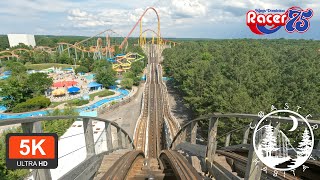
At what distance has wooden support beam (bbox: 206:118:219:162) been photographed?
4047 mm

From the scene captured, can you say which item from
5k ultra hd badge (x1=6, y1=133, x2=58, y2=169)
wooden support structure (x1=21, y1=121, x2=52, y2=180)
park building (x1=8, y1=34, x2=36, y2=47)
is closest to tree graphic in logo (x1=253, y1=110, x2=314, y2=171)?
5k ultra hd badge (x1=6, y1=133, x2=58, y2=169)

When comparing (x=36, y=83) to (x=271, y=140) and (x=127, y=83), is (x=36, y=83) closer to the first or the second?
(x=127, y=83)

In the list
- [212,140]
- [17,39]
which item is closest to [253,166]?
[212,140]

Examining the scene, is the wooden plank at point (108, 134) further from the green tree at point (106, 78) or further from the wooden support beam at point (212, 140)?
the green tree at point (106, 78)

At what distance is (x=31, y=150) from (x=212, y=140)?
2.94 metres

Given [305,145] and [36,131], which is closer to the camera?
[36,131]

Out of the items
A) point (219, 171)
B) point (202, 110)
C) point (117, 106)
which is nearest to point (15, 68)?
point (117, 106)

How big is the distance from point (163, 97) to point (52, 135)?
34640 mm

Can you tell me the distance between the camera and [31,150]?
2.04 metres

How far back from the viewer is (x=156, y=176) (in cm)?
440

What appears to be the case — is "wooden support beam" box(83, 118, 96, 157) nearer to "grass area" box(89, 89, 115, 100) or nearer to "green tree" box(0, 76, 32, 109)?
"grass area" box(89, 89, 115, 100)

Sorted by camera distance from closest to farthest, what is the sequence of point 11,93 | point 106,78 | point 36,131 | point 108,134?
point 36,131, point 108,134, point 11,93, point 106,78

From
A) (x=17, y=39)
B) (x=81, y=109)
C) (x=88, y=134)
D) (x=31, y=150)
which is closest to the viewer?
(x=31, y=150)

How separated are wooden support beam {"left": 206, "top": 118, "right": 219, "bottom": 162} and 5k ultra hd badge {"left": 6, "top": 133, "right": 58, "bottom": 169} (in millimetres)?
2724
